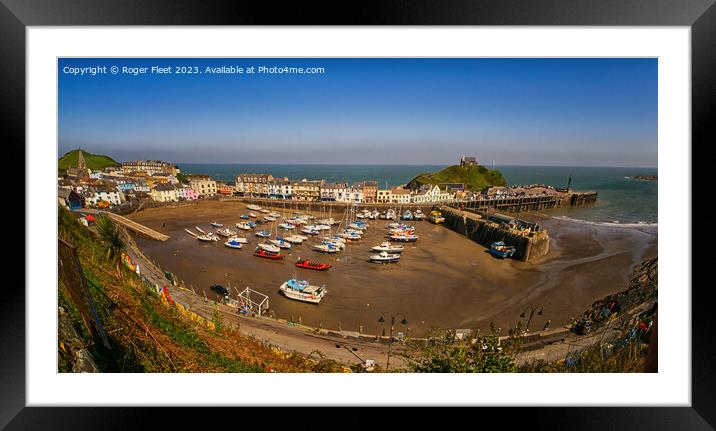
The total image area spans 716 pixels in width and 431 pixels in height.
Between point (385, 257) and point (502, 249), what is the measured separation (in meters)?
1.41

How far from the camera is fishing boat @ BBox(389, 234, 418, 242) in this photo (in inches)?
147

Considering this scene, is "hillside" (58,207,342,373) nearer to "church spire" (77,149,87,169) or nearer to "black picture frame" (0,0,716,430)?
"black picture frame" (0,0,716,430)

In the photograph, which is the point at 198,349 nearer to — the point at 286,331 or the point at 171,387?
the point at 171,387

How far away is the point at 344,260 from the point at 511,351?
1.89 metres

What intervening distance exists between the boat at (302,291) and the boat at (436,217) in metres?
1.67

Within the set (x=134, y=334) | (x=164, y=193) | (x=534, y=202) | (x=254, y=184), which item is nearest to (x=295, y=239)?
(x=254, y=184)

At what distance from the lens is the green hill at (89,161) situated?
2660 millimetres

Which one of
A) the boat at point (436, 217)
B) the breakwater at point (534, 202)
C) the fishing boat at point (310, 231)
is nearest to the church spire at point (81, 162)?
the fishing boat at point (310, 231)

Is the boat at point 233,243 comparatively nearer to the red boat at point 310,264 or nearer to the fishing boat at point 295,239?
the fishing boat at point 295,239

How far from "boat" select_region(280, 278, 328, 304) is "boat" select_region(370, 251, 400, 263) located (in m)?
0.68
